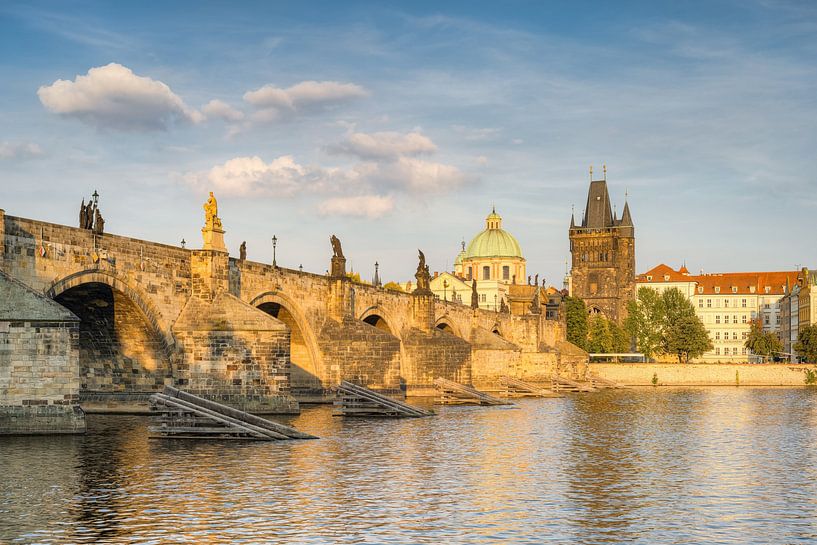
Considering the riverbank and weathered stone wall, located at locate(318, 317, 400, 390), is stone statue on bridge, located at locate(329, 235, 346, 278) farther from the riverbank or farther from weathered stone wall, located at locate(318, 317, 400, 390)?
the riverbank

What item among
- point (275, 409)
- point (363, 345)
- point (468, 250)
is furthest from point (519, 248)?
point (275, 409)

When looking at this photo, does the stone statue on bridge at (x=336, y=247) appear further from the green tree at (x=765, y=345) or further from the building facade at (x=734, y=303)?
the building facade at (x=734, y=303)

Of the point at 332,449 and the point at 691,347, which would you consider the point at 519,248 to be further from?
the point at 332,449

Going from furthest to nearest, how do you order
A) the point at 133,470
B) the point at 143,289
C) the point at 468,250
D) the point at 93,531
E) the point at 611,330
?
the point at 468,250, the point at 611,330, the point at 143,289, the point at 133,470, the point at 93,531

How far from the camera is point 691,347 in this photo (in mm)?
109000

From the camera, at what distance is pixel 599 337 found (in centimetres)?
12194

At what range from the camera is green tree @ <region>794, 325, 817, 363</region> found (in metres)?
94.4

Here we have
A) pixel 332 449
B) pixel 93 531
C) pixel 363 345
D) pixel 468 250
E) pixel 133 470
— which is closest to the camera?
pixel 93 531

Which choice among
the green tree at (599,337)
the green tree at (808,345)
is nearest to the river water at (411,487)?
the green tree at (808,345)

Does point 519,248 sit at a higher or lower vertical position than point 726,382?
higher

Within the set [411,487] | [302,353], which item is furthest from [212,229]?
[411,487]

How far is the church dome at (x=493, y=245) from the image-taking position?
159875 mm

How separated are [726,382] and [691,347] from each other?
19942 millimetres

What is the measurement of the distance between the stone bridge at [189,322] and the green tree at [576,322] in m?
71.6
